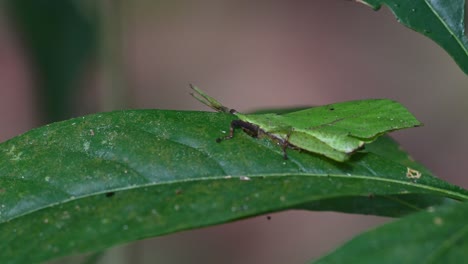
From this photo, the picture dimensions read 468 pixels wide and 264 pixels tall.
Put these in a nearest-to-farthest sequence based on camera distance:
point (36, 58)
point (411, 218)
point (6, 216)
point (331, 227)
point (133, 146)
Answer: point (411, 218), point (6, 216), point (133, 146), point (36, 58), point (331, 227)

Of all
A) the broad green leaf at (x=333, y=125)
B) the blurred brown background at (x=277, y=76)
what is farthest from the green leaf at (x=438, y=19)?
the blurred brown background at (x=277, y=76)

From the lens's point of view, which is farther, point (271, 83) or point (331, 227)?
point (271, 83)

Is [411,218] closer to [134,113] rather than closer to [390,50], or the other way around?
[134,113]

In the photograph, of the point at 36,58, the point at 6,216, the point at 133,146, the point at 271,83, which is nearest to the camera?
the point at 6,216

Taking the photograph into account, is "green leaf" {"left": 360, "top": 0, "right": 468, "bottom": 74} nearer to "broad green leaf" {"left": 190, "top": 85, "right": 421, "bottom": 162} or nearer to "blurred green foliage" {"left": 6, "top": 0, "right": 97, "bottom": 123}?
"broad green leaf" {"left": 190, "top": 85, "right": 421, "bottom": 162}

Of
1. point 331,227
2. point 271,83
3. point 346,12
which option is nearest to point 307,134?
point 331,227

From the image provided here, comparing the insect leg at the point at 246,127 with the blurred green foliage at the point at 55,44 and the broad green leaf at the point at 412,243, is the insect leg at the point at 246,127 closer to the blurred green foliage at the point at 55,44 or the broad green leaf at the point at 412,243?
the broad green leaf at the point at 412,243
